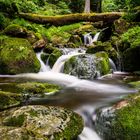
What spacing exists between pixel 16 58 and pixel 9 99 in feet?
12.5

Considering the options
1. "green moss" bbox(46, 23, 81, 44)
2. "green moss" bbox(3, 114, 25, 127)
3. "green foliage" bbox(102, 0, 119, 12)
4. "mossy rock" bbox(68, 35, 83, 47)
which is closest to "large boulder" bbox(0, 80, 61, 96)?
"green moss" bbox(3, 114, 25, 127)

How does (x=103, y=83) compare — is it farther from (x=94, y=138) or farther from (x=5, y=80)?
(x=94, y=138)

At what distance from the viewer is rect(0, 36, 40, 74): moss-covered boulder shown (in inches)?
404

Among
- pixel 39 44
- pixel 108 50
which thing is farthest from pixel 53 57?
pixel 108 50

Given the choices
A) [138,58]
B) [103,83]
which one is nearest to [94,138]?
[103,83]

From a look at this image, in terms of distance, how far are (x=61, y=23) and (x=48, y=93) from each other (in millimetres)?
8362

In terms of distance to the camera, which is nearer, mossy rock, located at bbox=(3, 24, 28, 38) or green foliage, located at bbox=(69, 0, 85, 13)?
mossy rock, located at bbox=(3, 24, 28, 38)

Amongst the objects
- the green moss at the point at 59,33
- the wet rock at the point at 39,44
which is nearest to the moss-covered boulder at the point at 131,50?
the wet rock at the point at 39,44

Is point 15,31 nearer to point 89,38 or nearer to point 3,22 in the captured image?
point 3,22

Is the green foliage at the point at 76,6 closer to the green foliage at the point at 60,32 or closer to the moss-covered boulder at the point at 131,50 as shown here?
the green foliage at the point at 60,32

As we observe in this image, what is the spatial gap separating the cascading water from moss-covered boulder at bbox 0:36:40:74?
289 mm

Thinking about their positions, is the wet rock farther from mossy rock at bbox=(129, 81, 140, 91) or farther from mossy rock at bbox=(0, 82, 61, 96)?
mossy rock at bbox=(129, 81, 140, 91)

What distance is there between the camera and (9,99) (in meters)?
6.75

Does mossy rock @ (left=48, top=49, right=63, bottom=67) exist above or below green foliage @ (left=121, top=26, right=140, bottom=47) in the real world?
below
